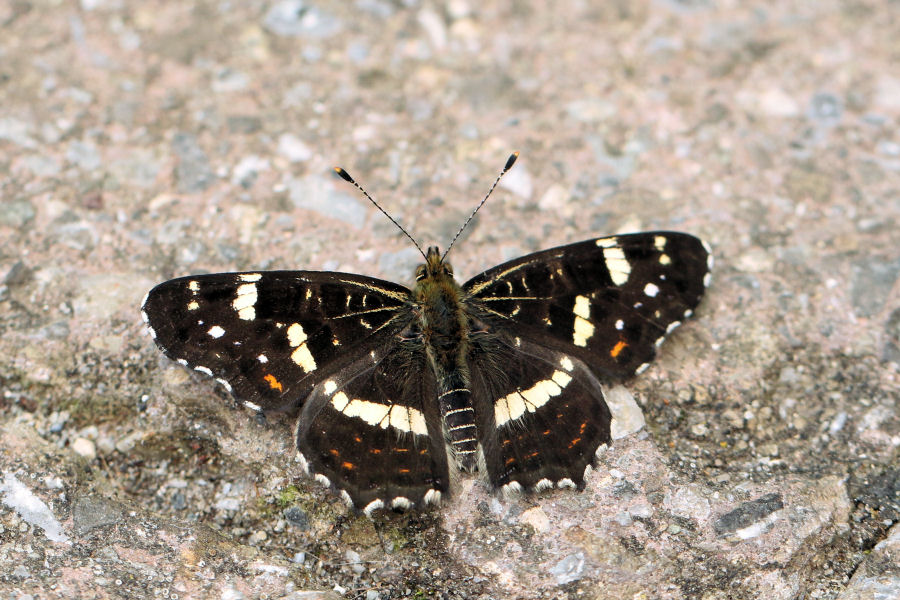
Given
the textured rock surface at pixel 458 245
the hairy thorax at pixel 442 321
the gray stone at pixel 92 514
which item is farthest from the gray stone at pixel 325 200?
the gray stone at pixel 92 514

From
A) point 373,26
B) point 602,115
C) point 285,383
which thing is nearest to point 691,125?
point 602,115

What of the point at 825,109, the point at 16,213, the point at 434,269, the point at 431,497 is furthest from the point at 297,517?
the point at 825,109

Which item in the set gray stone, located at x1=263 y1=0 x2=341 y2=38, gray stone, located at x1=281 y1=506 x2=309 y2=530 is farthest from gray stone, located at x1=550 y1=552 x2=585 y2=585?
gray stone, located at x1=263 y1=0 x2=341 y2=38

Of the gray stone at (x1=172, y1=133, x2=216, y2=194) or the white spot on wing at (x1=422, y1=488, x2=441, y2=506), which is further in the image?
the gray stone at (x1=172, y1=133, x2=216, y2=194)

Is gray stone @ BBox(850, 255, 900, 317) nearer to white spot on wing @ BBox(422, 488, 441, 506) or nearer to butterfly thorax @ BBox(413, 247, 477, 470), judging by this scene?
butterfly thorax @ BBox(413, 247, 477, 470)

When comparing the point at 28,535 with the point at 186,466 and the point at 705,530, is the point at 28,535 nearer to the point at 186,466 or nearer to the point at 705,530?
the point at 186,466
